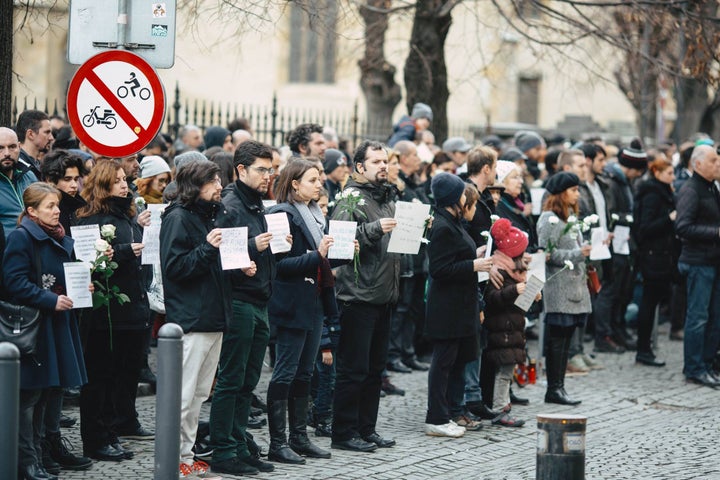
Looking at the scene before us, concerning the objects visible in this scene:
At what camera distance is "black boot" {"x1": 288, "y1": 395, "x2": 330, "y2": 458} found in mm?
9406

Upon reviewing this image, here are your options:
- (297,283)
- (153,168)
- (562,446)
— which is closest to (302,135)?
(153,168)

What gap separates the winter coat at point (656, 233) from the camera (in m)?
14.6

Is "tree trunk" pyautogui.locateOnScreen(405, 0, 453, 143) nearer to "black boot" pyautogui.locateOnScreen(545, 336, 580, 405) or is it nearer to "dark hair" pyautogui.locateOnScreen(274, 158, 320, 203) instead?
"black boot" pyautogui.locateOnScreen(545, 336, 580, 405)

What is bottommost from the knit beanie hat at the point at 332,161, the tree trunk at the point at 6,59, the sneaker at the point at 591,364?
the sneaker at the point at 591,364

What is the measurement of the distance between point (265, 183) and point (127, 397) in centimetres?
222

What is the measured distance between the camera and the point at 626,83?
28.5 metres

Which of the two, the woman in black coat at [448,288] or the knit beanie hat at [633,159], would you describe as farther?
the knit beanie hat at [633,159]

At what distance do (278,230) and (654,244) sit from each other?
7278 mm

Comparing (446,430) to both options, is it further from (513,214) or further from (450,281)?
(513,214)

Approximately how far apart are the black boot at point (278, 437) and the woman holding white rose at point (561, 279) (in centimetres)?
362

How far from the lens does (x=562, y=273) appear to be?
39.2 ft

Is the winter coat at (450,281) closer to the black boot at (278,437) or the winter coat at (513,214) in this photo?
the winter coat at (513,214)

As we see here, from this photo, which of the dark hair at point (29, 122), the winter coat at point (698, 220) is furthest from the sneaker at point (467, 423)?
the dark hair at point (29, 122)

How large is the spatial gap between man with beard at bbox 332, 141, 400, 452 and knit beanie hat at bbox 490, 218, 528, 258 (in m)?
1.24
